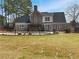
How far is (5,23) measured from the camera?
210ft

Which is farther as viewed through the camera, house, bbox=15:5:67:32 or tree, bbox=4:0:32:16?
tree, bbox=4:0:32:16

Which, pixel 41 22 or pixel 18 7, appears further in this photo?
pixel 18 7

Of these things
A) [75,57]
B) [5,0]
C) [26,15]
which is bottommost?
[75,57]

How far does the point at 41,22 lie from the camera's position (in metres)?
56.7

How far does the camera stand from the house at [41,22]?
55.4 metres

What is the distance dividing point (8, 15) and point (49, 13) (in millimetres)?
11889

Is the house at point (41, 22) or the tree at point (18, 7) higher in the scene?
the tree at point (18, 7)

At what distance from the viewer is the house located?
182 ft

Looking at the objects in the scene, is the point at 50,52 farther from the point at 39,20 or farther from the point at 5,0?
the point at 5,0

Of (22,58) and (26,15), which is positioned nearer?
(22,58)

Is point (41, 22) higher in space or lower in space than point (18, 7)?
lower

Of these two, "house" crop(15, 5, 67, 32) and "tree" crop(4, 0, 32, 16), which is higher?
"tree" crop(4, 0, 32, 16)

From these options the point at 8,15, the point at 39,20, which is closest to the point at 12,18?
the point at 8,15

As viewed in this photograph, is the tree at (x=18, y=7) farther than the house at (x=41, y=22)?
Yes
